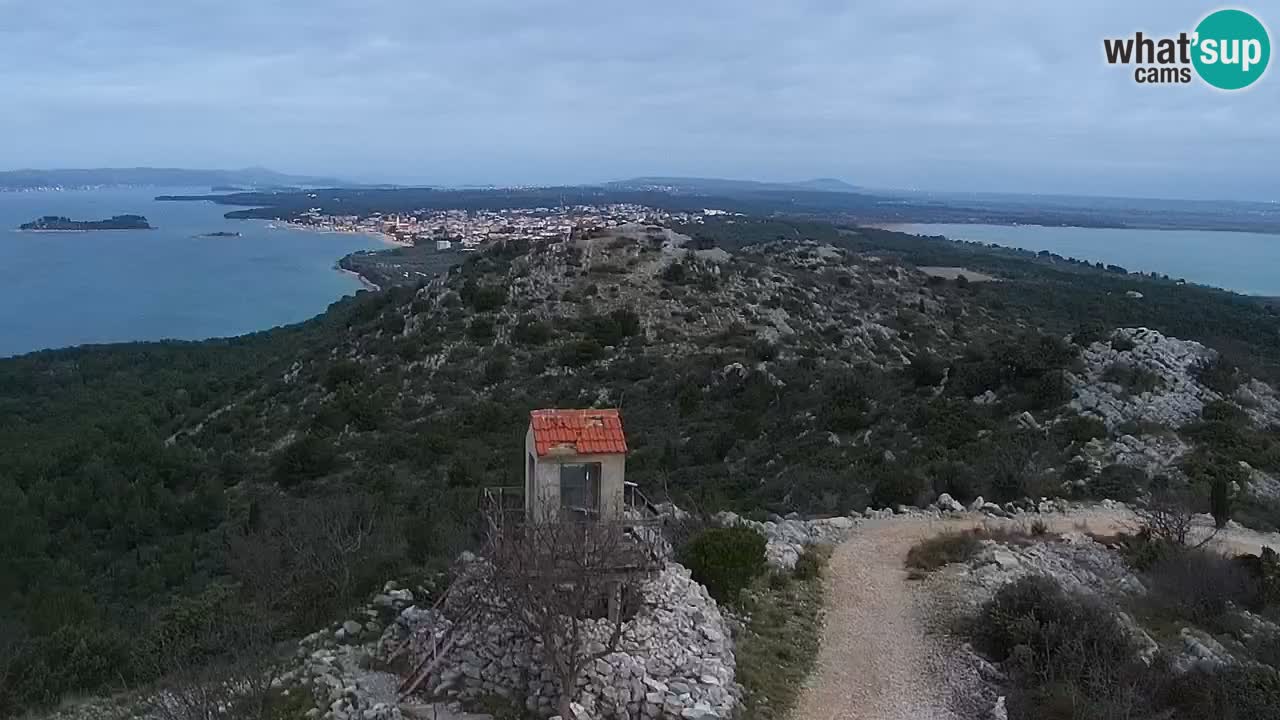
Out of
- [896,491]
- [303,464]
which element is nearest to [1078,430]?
[896,491]

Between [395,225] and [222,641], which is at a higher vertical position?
[395,225]

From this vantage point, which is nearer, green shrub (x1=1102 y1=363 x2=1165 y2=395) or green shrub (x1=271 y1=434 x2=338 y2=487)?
green shrub (x1=1102 y1=363 x2=1165 y2=395)

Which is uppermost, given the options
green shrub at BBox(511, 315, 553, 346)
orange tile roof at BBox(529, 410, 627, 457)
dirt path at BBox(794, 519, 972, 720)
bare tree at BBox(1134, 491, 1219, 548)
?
orange tile roof at BBox(529, 410, 627, 457)

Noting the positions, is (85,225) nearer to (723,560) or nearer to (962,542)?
(723,560)

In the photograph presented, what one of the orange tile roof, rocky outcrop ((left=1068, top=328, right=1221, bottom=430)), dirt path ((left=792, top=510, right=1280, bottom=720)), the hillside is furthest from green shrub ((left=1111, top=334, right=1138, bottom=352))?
the orange tile roof

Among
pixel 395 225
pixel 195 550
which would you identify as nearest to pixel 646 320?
pixel 195 550

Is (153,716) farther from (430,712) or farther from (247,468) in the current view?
(247,468)

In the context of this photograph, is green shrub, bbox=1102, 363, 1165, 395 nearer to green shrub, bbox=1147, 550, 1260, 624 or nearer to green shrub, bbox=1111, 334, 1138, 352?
green shrub, bbox=1111, 334, 1138, 352

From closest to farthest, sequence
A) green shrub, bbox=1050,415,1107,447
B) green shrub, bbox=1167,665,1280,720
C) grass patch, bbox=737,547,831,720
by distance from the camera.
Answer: green shrub, bbox=1167,665,1280,720 → grass patch, bbox=737,547,831,720 → green shrub, bbox=1050,415,1107,447
